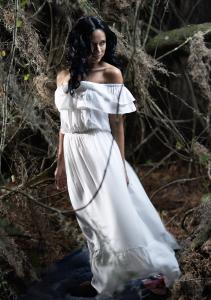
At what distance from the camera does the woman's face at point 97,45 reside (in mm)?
3607

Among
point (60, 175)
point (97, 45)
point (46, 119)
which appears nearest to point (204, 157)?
point (46, 119)

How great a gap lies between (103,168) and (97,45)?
779 millimetres

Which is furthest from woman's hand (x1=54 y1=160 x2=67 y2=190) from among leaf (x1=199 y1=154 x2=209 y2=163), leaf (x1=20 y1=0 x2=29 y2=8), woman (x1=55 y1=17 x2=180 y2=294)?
leaf (x1=199 y1=154 x2=209 y2=163)

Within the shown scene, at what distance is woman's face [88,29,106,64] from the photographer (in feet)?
11.8

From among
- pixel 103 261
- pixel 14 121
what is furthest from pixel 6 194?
pixel 103 261

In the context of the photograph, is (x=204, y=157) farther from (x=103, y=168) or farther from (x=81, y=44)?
(x=81, y=44)

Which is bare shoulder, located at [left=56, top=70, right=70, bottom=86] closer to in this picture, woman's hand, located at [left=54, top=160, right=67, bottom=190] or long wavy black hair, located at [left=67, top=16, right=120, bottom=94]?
long wavy black hair, located at [left=67, top=16, right=120, bottom=94]

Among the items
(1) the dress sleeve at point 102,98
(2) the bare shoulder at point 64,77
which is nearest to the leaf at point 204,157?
(1) the dress sleeve at point 102,98

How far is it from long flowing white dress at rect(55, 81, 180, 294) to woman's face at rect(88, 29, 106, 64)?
0.17 m

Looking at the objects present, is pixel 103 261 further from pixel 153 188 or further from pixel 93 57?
pixel 153 188

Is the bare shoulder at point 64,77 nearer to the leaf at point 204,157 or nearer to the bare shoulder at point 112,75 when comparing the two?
the bare shoulder at point 112,75

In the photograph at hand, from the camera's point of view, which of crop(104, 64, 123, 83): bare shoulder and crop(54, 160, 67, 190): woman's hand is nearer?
crop(104, 64, 123, 83): bare shoulder

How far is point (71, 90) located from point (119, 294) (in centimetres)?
141

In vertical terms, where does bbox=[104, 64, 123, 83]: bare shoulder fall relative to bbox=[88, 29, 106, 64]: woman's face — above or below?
below
